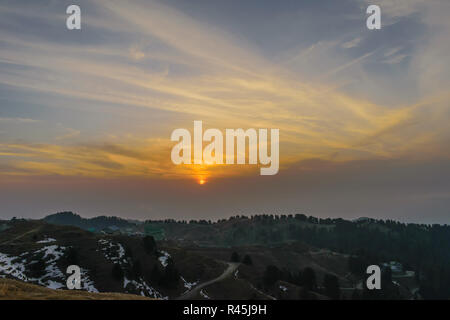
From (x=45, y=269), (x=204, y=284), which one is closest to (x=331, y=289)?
(x=204, y=284)

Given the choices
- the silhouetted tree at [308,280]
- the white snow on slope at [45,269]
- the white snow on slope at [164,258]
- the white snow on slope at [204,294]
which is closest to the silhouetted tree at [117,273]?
the white snow on slope at [45,269]

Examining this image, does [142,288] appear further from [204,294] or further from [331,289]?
[331,289]

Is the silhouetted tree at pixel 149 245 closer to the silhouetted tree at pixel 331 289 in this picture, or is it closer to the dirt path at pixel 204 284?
the dirt path at pixel 204 284

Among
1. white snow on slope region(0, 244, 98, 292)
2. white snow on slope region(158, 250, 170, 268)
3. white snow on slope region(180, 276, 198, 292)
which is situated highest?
white snow on slope region(0, 244, 98, 292)

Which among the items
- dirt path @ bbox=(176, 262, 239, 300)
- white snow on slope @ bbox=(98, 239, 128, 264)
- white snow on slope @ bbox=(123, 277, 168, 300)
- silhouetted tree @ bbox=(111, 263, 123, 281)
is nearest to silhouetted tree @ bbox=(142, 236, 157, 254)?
white snow on slope @ bbox=(98, 239, 128, 264)

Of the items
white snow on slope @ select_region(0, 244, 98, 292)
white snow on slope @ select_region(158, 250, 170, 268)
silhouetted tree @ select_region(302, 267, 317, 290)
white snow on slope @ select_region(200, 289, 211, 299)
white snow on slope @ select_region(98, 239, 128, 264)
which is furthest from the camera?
silhouetted tree @ select_region(302, 267, 317, 290)

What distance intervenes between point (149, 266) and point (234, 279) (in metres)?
33.6

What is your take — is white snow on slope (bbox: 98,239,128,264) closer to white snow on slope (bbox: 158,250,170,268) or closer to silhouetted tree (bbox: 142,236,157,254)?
silhouetted tree (bbox: 142,236,157,254)
